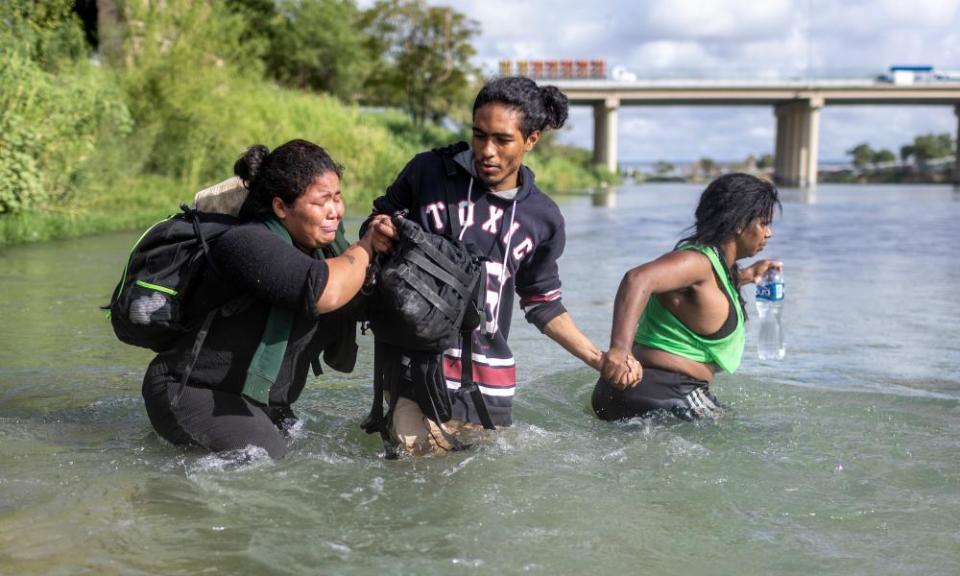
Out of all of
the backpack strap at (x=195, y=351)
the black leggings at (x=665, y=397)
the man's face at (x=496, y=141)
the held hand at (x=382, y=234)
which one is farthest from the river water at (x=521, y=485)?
the man's face at (x=496, y=141)

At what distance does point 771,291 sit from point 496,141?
2.08 meters

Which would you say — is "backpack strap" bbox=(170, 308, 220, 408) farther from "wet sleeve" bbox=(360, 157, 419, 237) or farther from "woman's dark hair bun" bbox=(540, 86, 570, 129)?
"woman's dark hair bun" bbox=(540, 86, 570, 129)

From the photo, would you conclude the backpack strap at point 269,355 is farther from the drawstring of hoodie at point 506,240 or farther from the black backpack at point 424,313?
the drawstring of hoodie at point 506,240

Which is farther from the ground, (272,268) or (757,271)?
(272,268)

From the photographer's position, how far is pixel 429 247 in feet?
13.4

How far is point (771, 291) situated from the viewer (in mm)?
5535

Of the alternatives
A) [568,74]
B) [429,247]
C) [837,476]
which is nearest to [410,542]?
[429,247]

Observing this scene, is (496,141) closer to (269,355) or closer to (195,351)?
(269,355)

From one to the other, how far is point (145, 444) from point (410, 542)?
5.90 ft

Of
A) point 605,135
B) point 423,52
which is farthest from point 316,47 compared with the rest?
point 605,135

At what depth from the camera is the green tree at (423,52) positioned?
52.8 metres

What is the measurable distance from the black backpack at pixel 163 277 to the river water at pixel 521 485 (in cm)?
66

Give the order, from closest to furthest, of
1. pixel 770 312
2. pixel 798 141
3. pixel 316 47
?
pixel 770 312, pixel 316 47, pixel 798 141

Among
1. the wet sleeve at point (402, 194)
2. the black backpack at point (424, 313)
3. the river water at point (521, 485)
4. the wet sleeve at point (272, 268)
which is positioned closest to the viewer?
the river water at point (521, 485)
